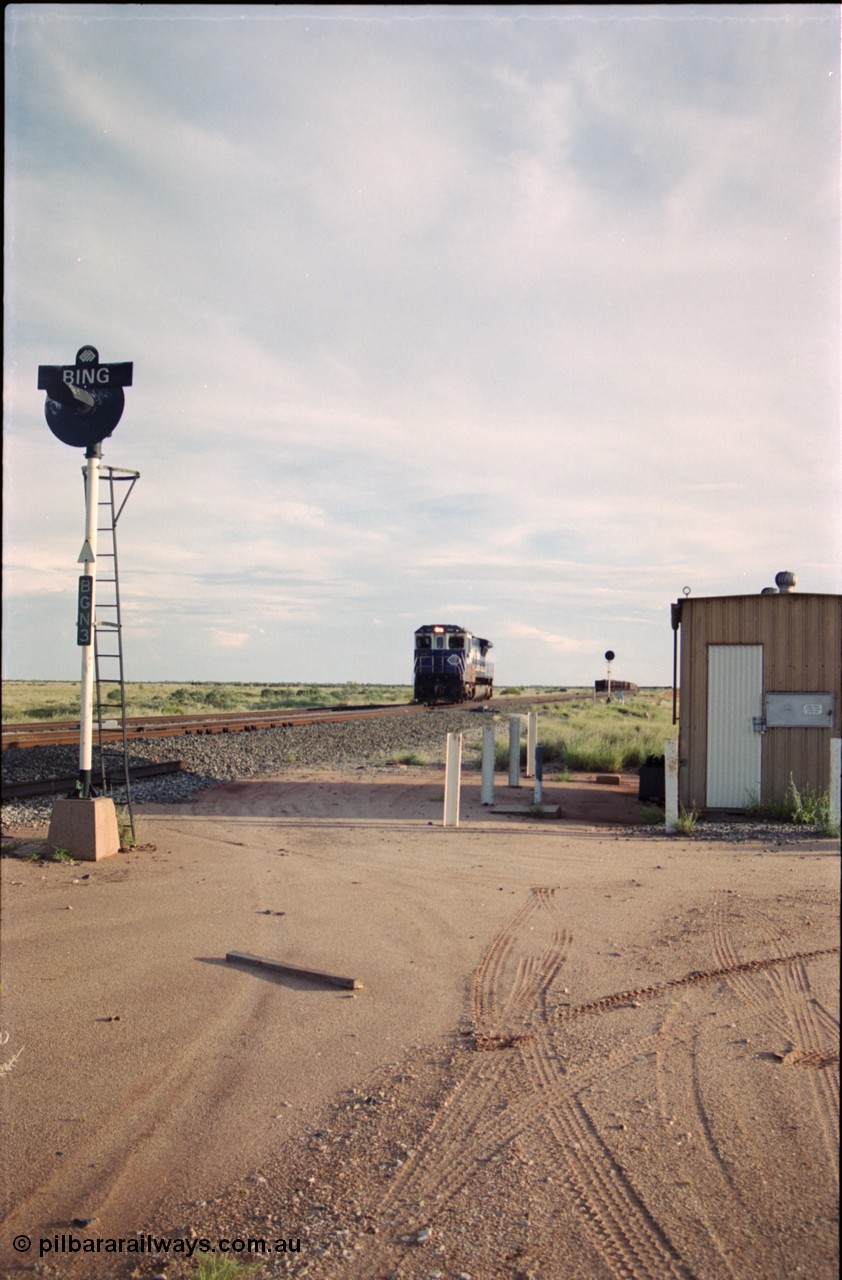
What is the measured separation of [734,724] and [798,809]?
130 centimetres

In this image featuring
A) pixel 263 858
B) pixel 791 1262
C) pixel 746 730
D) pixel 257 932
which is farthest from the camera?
pixel 746 730

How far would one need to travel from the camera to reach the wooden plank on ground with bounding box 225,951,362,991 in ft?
18.8

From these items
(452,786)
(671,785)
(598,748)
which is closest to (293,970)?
(452,786)

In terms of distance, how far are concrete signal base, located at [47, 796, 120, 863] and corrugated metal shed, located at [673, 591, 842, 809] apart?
21.7ft

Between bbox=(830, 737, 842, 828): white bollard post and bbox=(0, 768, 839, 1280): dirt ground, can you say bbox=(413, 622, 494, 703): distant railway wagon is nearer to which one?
bbox=(830, 737, 842, 828): white bollard post

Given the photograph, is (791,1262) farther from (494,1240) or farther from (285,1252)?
(285,1252)

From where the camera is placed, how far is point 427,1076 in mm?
4527

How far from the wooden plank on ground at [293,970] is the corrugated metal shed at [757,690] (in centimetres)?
742

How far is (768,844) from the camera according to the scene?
32.6ft

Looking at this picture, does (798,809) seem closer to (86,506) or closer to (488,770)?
(488,770)

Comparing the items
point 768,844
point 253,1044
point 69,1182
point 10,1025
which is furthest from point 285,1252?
point 768,844

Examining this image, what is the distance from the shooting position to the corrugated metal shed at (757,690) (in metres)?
11.9

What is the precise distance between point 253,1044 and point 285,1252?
1.68 meters
